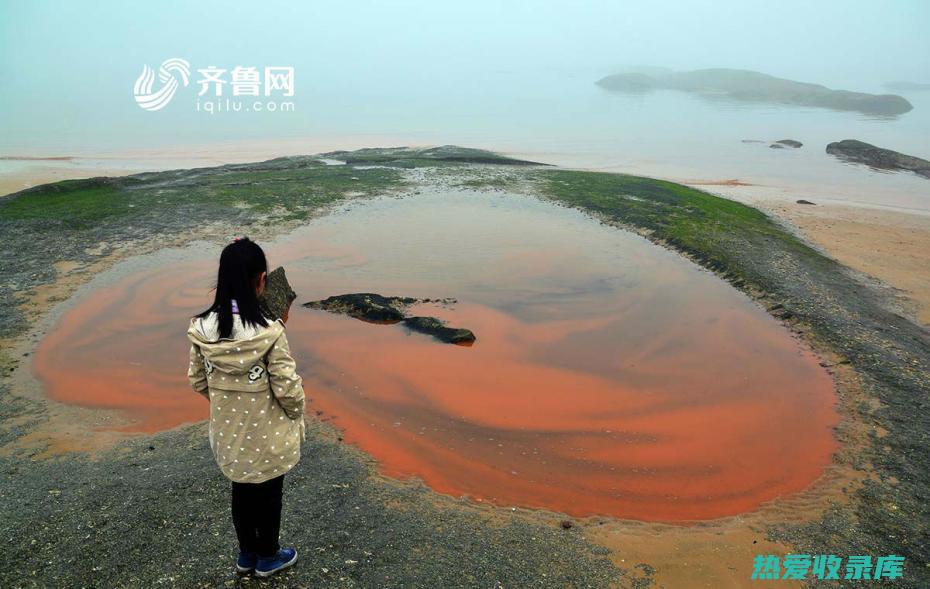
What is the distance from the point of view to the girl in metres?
3.74

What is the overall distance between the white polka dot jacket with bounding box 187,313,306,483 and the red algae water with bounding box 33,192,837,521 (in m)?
→ 2.92

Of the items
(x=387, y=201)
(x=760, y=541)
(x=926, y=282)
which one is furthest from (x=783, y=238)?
(x=760, y=541)

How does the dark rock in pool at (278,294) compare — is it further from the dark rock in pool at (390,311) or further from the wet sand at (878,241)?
the wet sand at (878,241)

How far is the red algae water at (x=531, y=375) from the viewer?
711 centimetres

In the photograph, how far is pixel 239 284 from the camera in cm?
372

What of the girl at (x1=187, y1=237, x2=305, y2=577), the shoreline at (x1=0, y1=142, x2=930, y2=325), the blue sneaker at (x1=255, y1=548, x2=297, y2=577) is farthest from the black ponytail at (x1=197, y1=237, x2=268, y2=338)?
the shoreline at (x1=0, y1=142, x2=930, y2=325)

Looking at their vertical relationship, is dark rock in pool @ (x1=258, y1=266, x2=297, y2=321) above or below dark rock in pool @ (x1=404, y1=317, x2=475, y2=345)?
above

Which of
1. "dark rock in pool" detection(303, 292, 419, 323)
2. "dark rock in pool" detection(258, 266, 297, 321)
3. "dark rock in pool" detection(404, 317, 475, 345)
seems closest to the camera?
"dark rock in pool" detection(404, 317, 475, 345)

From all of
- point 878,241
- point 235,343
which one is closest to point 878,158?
point 878,241

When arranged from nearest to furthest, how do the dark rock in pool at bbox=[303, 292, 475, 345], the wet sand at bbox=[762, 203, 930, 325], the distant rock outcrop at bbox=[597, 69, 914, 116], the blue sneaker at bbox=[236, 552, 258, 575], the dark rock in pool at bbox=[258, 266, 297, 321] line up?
1. the blue sneaker at bbox=[236, 552, 258, 575]
2. the dark rock in pool at bbox=[303, 292, 475, 345]
3. the dark rock in pool at bbox=[258, 266, 297, 321]
4. the wet sand at bbox=[762, 203, 930, 325]
5. the distant rock outcrop at bbox=[597, 69, 914, 116]

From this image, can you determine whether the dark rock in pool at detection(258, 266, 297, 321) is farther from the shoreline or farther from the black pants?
the shoreline

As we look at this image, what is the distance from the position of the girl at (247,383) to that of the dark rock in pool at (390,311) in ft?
20.2

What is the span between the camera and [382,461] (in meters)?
7.02

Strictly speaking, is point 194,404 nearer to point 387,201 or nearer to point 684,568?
point 684,568
